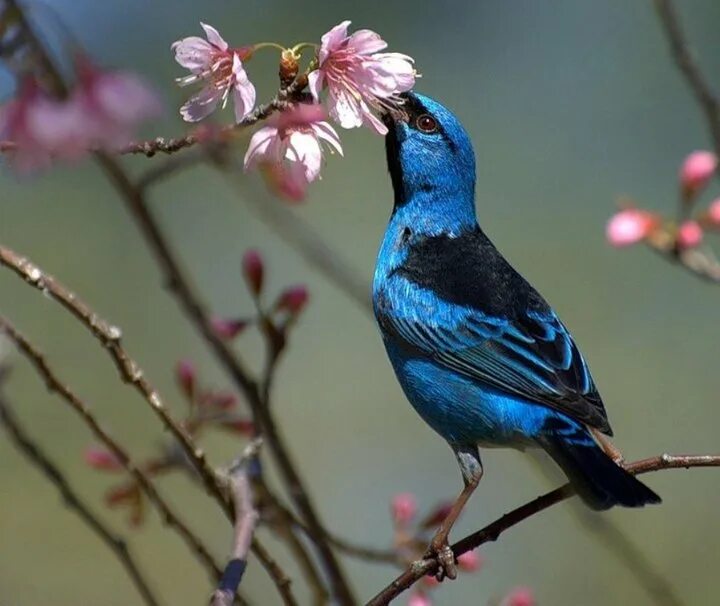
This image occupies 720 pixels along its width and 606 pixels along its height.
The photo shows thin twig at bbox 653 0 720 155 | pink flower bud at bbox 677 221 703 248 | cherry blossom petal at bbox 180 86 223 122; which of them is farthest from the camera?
pink flower bud at bbox 677 221 703 248

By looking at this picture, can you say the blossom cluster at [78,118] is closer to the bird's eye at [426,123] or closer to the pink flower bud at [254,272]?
the pink flower bud at [254,272]

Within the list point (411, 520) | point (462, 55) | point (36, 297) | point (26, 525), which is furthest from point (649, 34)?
point (411, 520)

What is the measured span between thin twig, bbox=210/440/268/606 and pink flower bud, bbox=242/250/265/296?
1.70 feet

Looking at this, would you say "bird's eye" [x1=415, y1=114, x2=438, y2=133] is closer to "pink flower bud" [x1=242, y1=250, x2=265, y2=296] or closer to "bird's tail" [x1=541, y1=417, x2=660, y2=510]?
"pink flower bud" [x1=242, y1=250, x2=265, y2=296]

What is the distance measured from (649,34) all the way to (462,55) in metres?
1.62

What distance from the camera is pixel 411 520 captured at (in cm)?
412

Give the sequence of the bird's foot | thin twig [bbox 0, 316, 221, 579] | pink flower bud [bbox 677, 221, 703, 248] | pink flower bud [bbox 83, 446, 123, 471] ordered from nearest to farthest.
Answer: thin twig [bbox 0, 316, 221, 579] → the bird's foot → pink flower bud [bbox 677, 221, 703, 248] → pink flower bud [bbox 83, 446, 123, 471]

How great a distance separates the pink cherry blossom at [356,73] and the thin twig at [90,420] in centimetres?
85

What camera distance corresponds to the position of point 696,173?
3.88 meters

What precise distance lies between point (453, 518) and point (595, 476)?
424mm

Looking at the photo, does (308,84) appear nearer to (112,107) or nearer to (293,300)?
(112,107)

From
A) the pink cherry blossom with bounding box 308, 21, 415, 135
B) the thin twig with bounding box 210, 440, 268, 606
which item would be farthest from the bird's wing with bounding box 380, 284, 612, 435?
the pink cherry blossom with bounding box 308, 21, 415, 135

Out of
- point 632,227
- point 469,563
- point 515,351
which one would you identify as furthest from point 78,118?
point 469,563

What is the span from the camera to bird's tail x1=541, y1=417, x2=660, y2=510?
10.2 ft
